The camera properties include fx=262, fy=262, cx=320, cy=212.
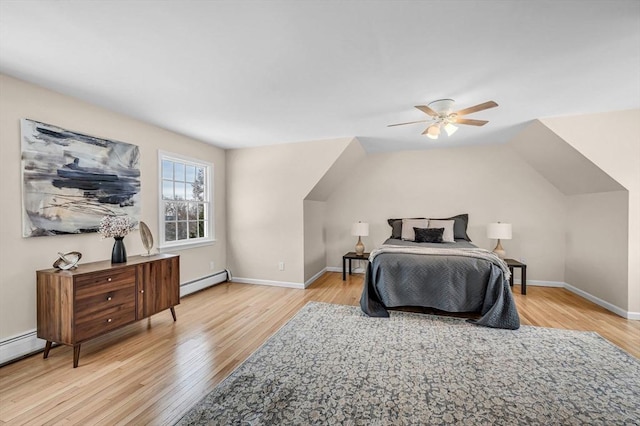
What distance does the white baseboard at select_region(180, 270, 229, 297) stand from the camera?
3.85m

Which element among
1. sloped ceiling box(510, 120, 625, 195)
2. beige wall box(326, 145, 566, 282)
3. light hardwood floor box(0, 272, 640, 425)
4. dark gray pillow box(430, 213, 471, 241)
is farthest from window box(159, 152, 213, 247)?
sloped ceiling box(510, 120, 625, 195)

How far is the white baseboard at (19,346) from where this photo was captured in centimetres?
213

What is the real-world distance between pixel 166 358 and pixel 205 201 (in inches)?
104

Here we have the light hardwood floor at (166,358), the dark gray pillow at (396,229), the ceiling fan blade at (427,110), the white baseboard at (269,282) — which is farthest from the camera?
the dark gray pillow at (396,229)

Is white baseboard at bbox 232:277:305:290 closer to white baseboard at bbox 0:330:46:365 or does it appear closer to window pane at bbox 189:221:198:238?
window pane at bbox 189:221:198:238

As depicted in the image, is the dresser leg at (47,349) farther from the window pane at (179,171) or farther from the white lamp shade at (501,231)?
the white lamp shade at (501,231)

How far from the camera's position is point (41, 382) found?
1921 mm

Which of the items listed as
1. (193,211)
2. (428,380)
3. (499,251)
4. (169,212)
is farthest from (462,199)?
(169,212)

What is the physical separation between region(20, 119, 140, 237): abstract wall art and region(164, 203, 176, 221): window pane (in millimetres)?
544

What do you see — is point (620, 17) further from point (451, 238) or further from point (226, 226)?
point (226, 226)

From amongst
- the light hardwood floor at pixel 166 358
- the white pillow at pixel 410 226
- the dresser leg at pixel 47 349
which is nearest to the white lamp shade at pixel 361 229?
the white pillow at pixel 410 226

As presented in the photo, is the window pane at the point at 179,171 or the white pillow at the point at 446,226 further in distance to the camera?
the white pillow at the point at 446,226

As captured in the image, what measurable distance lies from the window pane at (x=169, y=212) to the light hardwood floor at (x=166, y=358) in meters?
1.18

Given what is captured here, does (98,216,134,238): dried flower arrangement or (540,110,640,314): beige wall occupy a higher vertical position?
(540,110,640,314): beige wall
